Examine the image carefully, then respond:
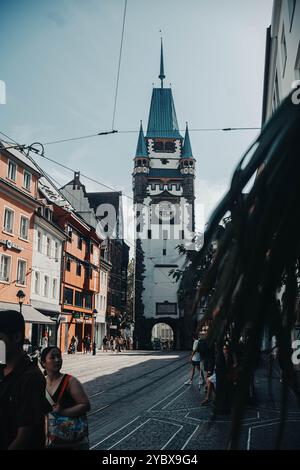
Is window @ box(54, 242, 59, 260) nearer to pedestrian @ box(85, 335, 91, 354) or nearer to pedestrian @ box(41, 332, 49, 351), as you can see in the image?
pedestrian @ box(41, 332, 49, 351)

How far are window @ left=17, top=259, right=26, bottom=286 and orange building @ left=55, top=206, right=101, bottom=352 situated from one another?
26.5 feet

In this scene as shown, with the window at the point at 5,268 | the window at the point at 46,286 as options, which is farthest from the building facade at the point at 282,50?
the window at the point at 46,286

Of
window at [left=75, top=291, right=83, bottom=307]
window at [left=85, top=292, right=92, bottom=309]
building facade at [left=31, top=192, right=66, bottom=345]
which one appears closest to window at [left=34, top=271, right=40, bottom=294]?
building facade at [left=31, top=192, right=66, bottom=345]

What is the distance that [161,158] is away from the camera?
2899 inches

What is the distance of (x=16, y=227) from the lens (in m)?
30.3

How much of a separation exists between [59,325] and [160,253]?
29.8 metres

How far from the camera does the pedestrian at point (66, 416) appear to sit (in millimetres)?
4098

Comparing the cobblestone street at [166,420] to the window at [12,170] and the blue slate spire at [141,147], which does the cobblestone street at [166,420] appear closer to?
the window at [12,170]

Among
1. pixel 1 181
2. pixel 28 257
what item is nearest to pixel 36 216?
pixel 28 257
